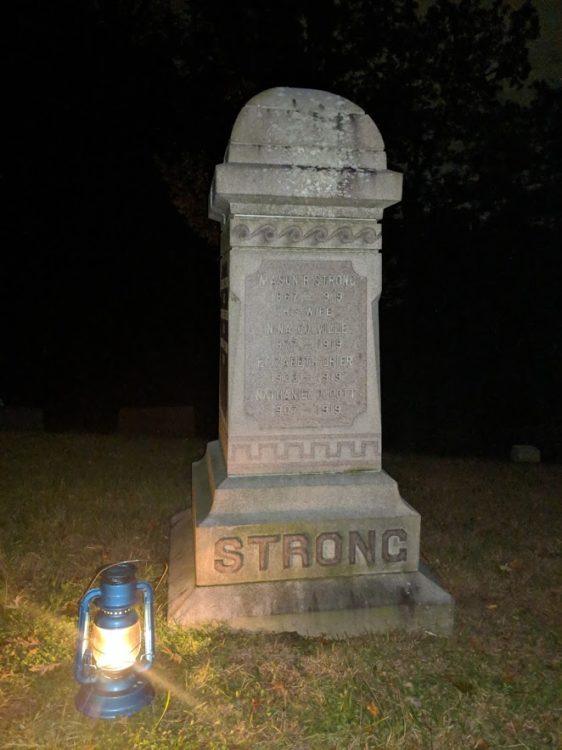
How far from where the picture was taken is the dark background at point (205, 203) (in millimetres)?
12641

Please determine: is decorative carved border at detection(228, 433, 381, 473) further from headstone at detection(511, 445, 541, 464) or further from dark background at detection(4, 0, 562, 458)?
dark background at detection(4, 0, 562, 458)

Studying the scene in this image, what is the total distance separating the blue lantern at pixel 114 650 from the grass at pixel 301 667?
0.07 metres

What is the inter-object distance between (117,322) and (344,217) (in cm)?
1256

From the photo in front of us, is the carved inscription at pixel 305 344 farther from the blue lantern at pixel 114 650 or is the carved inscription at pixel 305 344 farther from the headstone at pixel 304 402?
the blue lantern at pixel 114 650

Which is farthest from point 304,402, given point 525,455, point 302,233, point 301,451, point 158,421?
point 158,421

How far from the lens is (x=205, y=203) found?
37.0ft

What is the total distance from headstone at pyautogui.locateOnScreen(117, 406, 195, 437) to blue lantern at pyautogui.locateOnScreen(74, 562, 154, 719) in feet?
27.2

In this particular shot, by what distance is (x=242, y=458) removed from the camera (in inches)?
140

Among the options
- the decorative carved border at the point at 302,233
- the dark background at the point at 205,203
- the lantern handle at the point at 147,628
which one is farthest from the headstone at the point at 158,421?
the lantern handle at the point at 147,628

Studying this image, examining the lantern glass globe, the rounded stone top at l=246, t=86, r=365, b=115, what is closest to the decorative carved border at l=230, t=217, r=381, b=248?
the rounded stone top at l=246, t=86, r=365, b=115

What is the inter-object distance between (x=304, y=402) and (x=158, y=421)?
7.94 metres

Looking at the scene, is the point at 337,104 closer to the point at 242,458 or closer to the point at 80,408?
the point at 242,458

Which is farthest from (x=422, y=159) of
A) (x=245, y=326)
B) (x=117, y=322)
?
(x=245, y=326)

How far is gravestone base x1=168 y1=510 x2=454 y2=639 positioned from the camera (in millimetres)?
3359
